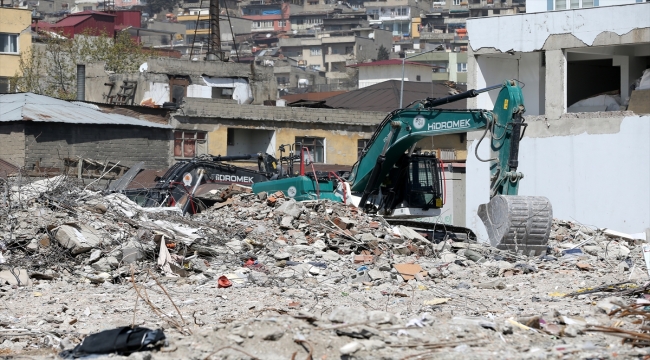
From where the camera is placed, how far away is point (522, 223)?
16.5m

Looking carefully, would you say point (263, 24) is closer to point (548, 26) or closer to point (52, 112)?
point (52, 112)

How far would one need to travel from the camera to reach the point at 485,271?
49.2 ft

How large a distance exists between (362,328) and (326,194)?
37.6ft

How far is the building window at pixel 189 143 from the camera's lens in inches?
1465

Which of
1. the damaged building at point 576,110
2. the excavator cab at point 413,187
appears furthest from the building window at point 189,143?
the excavator cab at point 413,187

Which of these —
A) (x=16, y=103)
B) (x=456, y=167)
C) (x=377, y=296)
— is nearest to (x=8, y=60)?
(x=16, y=103)

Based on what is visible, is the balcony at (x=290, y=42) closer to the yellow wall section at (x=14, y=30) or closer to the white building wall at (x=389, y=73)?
the white building wall at (x=389, y=73)

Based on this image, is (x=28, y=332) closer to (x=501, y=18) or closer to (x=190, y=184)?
(x=190, y=184)

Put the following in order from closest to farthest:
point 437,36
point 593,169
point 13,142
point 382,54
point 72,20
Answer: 1. point 593,169
2. point 13,142
3. point 72,20
4. point 382,54
5. point 437,36

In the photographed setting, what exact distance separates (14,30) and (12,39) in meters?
0.52

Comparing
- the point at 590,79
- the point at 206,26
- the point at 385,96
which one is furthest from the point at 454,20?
the point at 590,79

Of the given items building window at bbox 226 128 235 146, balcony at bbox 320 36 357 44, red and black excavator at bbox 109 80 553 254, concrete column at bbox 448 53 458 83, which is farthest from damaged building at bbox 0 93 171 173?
balcony at bbox 320 36 357 44

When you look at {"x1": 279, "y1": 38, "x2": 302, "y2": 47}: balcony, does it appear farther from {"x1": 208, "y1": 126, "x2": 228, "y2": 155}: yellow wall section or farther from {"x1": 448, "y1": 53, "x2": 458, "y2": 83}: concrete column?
{"x1": 208, "y1": 126, "x2": 228, "y2": 155}: yellow wall section

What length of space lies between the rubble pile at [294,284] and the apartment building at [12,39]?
1520 inches
